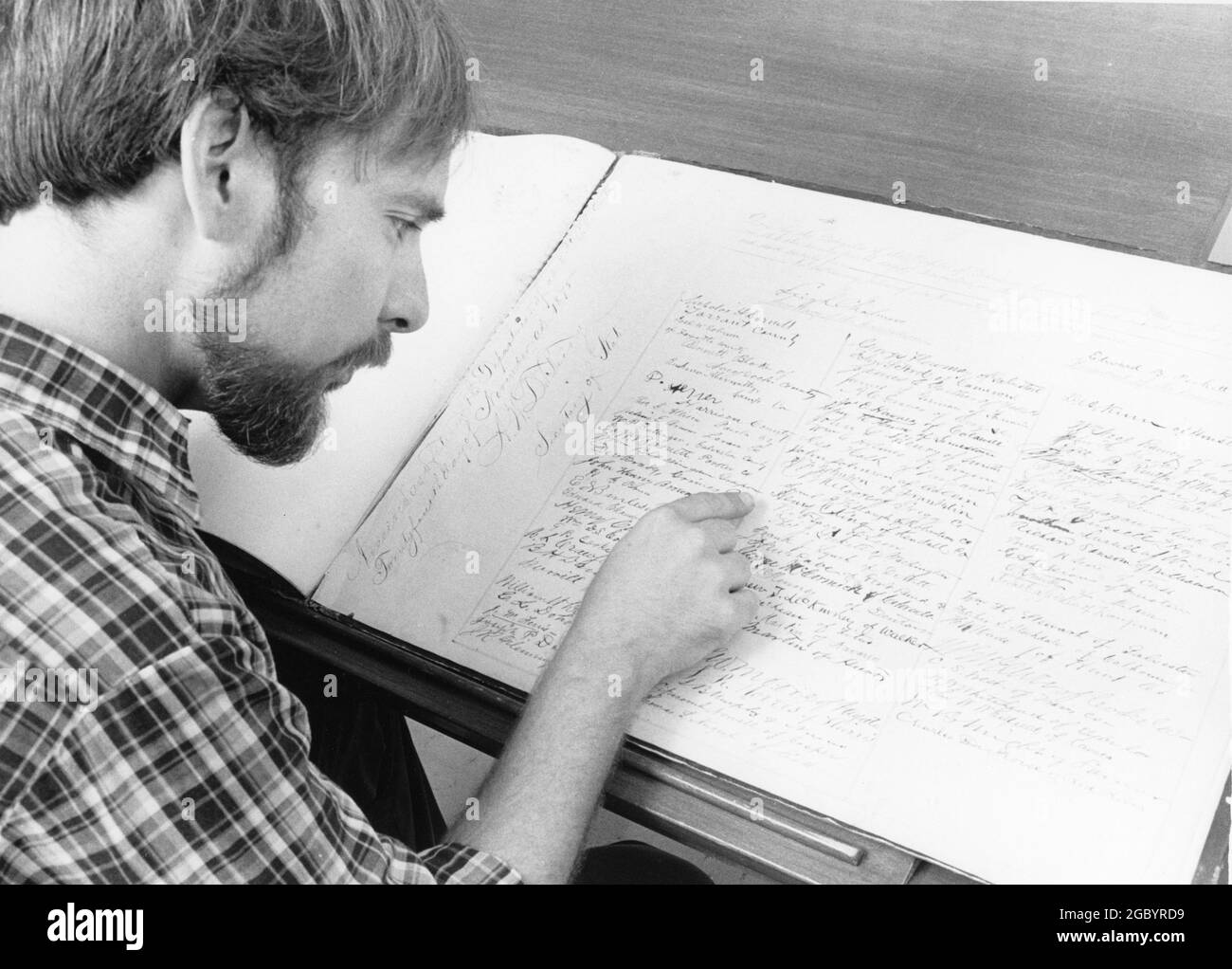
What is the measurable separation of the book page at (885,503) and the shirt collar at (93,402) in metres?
0.22

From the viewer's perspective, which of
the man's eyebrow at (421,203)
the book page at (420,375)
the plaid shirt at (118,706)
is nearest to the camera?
the plaid shirt at (118,706)

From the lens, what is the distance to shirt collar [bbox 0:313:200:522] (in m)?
0.70

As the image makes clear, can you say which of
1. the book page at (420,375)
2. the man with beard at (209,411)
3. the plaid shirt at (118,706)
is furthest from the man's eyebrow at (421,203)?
the plaid shirt at (118,706)

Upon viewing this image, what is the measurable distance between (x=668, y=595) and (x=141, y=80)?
459 mm

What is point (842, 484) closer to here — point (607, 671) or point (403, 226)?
point (607, 671)

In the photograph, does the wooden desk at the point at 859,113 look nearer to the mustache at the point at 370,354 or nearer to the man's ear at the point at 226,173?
the mustache at the point at 370,354

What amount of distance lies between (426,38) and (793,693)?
1.68 ft

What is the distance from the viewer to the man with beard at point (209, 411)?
63 centimetres

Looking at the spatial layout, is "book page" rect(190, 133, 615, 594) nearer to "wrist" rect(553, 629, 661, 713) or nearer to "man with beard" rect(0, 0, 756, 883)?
"man with beard" rect(0, 0, 756, 883)


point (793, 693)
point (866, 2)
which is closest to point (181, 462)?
point (793, 693)

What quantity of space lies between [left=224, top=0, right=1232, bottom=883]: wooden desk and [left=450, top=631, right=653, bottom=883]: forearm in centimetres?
3

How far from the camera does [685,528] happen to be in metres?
0.84
